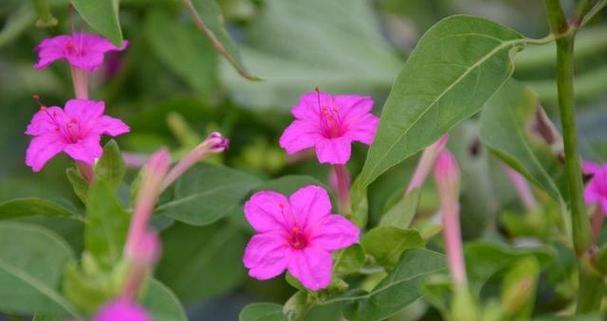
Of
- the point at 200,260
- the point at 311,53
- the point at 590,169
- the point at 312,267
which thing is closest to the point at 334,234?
the point at 312,267

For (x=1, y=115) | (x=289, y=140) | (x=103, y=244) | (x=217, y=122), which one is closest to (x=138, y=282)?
(x=103, y=244)

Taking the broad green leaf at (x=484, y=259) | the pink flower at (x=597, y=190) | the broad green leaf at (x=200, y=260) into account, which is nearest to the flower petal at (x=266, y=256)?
the broad green leaf at (x=484, y=259)

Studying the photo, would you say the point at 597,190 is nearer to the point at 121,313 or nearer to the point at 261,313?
the point at 261,313

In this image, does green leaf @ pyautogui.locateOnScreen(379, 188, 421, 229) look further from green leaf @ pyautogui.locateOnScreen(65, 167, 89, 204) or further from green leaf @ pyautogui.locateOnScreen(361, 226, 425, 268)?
green leaf @ pyautogui.locateOnScreen(65, 167, 89, 204)

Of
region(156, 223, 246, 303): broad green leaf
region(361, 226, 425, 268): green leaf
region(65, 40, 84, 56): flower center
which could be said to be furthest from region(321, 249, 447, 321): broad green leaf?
region(156, 223, 246, 303): broad green leaf

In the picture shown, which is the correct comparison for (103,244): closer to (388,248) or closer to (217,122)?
(388,248)

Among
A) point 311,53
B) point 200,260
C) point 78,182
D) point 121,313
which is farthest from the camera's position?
point 311,53
